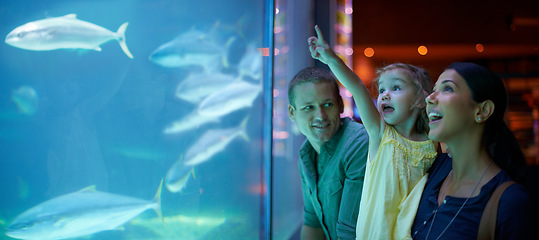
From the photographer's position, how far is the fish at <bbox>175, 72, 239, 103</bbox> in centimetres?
204

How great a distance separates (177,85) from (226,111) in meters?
0.38

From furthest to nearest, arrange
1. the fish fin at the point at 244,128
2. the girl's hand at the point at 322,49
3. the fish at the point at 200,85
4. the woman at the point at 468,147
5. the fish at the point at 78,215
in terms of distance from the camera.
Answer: the fish fin at the point at 244,128 → the fish at the point at 200,85 → the fish at the point at 78,215 → the girl's hand at the point at 322,49 → the woman at the point at 468,147

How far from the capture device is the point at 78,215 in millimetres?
1805

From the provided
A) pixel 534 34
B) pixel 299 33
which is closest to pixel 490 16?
pixel 534 34

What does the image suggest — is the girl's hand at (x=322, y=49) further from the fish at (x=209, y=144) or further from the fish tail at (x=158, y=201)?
the fish tail at (x=158, y=201)

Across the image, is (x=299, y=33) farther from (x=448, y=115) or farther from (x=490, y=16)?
(x=448, y=115)

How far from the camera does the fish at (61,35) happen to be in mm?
1751

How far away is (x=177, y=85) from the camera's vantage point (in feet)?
6.59

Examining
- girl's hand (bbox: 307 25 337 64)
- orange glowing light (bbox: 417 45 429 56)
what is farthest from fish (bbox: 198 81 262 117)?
orange glowing light (bbox: 417 45 429 56)

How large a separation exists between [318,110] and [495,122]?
750mm

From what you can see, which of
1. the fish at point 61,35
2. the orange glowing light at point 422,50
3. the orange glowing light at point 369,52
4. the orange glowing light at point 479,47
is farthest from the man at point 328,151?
the orange glowing light at point 479,47

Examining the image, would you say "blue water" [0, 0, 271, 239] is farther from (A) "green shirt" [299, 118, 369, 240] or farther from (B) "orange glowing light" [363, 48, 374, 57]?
(B) "orange glowing light" [363, 48, 374, 57]

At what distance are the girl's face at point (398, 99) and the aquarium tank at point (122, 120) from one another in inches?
38.3

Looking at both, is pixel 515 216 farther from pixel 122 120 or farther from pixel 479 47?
pixel 479 47
